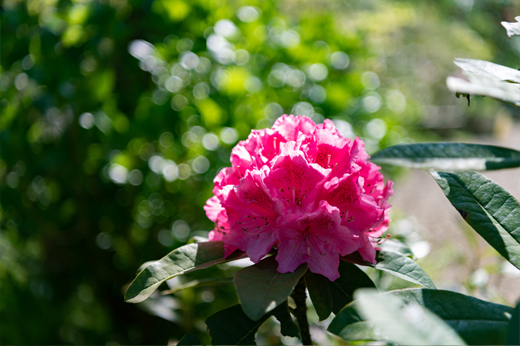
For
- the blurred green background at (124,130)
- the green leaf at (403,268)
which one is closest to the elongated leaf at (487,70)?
the green leaf at (403,268)

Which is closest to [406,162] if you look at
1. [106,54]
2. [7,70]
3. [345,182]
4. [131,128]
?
[345,182]

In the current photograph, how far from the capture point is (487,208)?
0.50m

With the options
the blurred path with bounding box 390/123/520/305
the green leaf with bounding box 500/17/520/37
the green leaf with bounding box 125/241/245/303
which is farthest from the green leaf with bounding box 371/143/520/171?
the blurred path with bounding box 390/123/520/305

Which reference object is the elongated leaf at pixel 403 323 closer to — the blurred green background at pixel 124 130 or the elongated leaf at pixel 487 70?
the elongated leaf at pixel 487 70

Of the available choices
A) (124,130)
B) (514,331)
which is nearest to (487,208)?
(514,331)

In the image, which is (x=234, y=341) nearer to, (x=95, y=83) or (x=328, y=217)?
(x=328, y=217)

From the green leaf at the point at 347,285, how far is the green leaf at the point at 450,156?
0.19 m

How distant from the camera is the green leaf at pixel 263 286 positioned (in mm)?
435

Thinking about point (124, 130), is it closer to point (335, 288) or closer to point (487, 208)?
point (335, 288)

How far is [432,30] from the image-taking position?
579cm

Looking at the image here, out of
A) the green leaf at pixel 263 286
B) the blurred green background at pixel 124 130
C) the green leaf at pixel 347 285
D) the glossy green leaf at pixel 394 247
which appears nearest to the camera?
the green leaf at pixel 263 286

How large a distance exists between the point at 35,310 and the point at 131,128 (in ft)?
2.53

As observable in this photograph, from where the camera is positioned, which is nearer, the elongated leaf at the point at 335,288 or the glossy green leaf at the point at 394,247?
the elongated leaf at the point at 335,288

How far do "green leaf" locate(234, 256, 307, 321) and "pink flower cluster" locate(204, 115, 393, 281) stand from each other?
0.02 m
